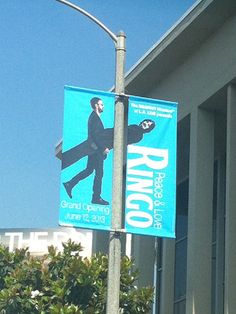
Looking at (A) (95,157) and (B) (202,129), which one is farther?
(B) (202,129)

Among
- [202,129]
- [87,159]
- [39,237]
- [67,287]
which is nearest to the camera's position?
[87,159]

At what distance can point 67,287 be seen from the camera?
21.1 metres

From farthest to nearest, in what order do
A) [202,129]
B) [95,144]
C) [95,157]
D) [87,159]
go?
1. [202,129]
2. [95,144]
3. [95,157]
4. [87,159]

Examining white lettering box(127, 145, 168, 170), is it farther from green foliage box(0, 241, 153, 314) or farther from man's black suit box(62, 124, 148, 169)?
green foliage box(0, 241, 153, 314)

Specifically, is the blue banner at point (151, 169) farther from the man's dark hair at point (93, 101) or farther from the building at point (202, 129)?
the building at point (202, 129)

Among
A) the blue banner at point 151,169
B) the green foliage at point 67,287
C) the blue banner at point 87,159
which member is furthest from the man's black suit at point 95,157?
the green foliage at point 67,287

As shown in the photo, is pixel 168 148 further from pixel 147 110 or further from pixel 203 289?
pixel 203 289

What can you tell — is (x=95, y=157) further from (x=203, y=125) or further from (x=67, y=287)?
(x=203, y=125)

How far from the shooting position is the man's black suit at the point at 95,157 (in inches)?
563

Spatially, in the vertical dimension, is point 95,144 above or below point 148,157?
above

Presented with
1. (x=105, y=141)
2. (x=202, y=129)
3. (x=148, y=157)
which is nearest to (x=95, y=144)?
(x=105, y=141)

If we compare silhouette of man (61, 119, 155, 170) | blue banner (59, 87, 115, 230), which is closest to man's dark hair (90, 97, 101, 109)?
blue banner (59, 87, 115, 230)

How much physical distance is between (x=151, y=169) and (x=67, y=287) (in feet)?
23.5

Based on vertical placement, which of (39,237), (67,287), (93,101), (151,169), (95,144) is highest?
(39,237)
